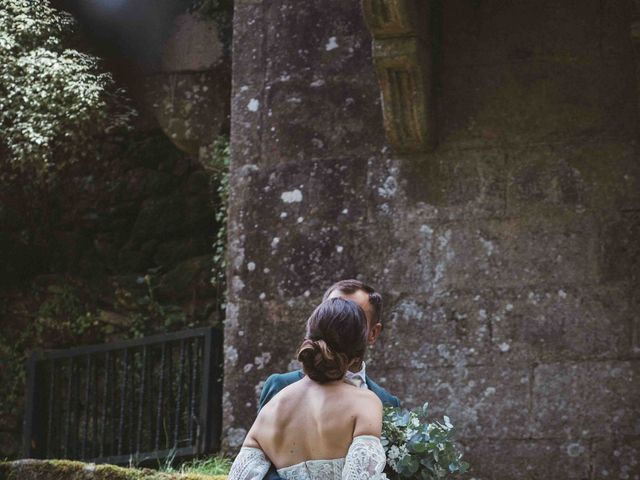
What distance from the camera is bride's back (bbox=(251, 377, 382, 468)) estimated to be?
348 centimetres

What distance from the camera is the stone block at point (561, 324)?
5.46 meters

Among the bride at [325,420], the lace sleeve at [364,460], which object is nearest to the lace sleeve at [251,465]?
the bride at [325,420]

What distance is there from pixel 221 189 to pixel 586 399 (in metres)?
2.89

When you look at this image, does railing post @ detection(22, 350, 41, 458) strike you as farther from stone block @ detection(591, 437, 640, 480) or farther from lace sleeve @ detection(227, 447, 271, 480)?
lace sleeve @ detection(227, 447, 271, 480)

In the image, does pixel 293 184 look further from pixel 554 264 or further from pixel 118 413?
pixel 118 413

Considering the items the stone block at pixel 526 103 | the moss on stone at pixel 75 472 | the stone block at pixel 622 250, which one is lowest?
the moss on stone at pixel 75 472

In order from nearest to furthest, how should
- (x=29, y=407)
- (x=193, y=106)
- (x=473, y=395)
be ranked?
(x=473, y=395)
(x=29, y=407)
(x=193, y=106)

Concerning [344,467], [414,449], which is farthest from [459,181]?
[344,467]

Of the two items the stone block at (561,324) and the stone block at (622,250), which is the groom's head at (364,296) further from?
the stone block at (622,250)

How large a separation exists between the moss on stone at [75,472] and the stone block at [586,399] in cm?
155

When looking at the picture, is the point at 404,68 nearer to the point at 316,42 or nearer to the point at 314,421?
the point at 316,42

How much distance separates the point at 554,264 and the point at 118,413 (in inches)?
152

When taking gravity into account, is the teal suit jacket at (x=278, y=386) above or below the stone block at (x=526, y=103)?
below

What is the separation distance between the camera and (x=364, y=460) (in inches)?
134
